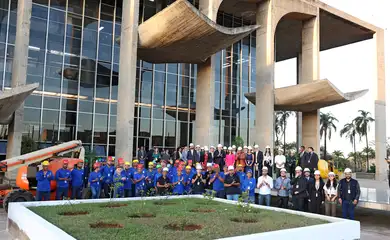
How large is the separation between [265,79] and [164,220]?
17.5 metres

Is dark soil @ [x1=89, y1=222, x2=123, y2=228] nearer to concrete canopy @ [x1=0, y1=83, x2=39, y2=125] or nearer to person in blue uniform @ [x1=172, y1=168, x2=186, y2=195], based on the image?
person in blue uniform @ [x1=172, y1=168, x2=186, y2=195]

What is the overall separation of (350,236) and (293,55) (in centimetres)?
3580

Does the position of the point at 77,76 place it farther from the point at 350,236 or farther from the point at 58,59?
the point at 350,236

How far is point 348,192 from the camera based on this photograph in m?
10.6

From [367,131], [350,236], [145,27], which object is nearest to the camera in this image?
[350,236]

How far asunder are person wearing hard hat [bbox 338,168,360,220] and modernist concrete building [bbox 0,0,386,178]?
31.5 feet

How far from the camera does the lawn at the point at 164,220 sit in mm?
6184

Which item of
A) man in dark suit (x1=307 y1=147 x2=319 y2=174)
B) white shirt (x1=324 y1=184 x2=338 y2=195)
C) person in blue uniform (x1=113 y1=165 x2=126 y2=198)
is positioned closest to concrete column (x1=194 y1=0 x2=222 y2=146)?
man in dark suit (x1=307 y1=147 x2=319 y2=174)

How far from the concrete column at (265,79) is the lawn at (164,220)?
45.2 feet

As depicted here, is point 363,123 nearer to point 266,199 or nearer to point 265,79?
point 265,79

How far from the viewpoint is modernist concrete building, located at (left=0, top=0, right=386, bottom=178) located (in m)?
18.3

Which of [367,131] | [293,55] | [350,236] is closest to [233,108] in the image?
[293,55]

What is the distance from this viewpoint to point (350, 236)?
7.28 metres

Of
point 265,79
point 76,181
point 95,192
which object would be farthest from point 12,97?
point 265,79
